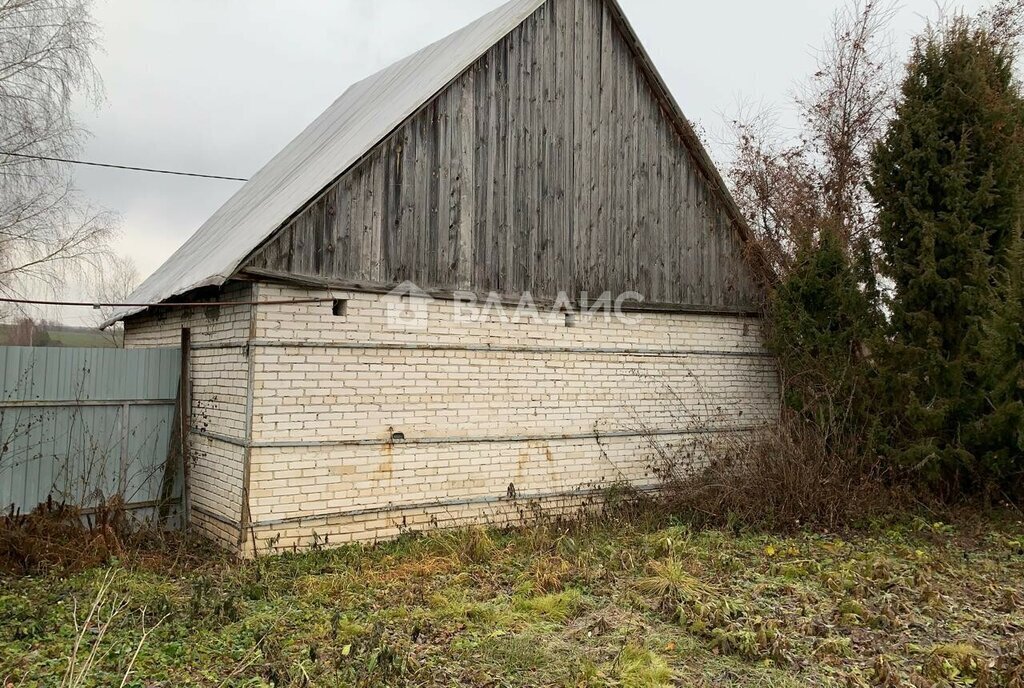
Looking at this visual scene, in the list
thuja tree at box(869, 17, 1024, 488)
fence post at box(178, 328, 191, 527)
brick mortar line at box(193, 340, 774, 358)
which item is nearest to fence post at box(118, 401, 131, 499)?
fence post at box(178, 328, 191, 527)

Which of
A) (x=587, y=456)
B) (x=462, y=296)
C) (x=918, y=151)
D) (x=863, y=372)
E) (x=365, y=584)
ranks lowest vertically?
(x=365, y=584)

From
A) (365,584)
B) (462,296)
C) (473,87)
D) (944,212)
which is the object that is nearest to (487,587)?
(365,584)

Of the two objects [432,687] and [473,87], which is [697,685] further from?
[473,87]

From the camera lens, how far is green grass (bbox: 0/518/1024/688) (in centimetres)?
450

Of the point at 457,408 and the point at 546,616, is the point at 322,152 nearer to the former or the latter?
the point at 457,408

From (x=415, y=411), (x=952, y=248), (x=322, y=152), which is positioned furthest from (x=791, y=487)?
(x=322, y=152)

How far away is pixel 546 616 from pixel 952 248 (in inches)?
283

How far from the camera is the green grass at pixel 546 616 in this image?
4.50m

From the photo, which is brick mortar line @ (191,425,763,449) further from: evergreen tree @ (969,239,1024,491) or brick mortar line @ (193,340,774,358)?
evergreen tree @ (969,239,1024,491)

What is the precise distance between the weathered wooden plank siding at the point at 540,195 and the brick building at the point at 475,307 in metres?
0.03

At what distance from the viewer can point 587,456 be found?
31.7 ft

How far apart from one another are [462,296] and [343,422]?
201cm

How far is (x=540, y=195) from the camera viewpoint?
9.34m

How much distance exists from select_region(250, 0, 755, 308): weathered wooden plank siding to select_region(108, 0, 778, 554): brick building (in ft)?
0.09
